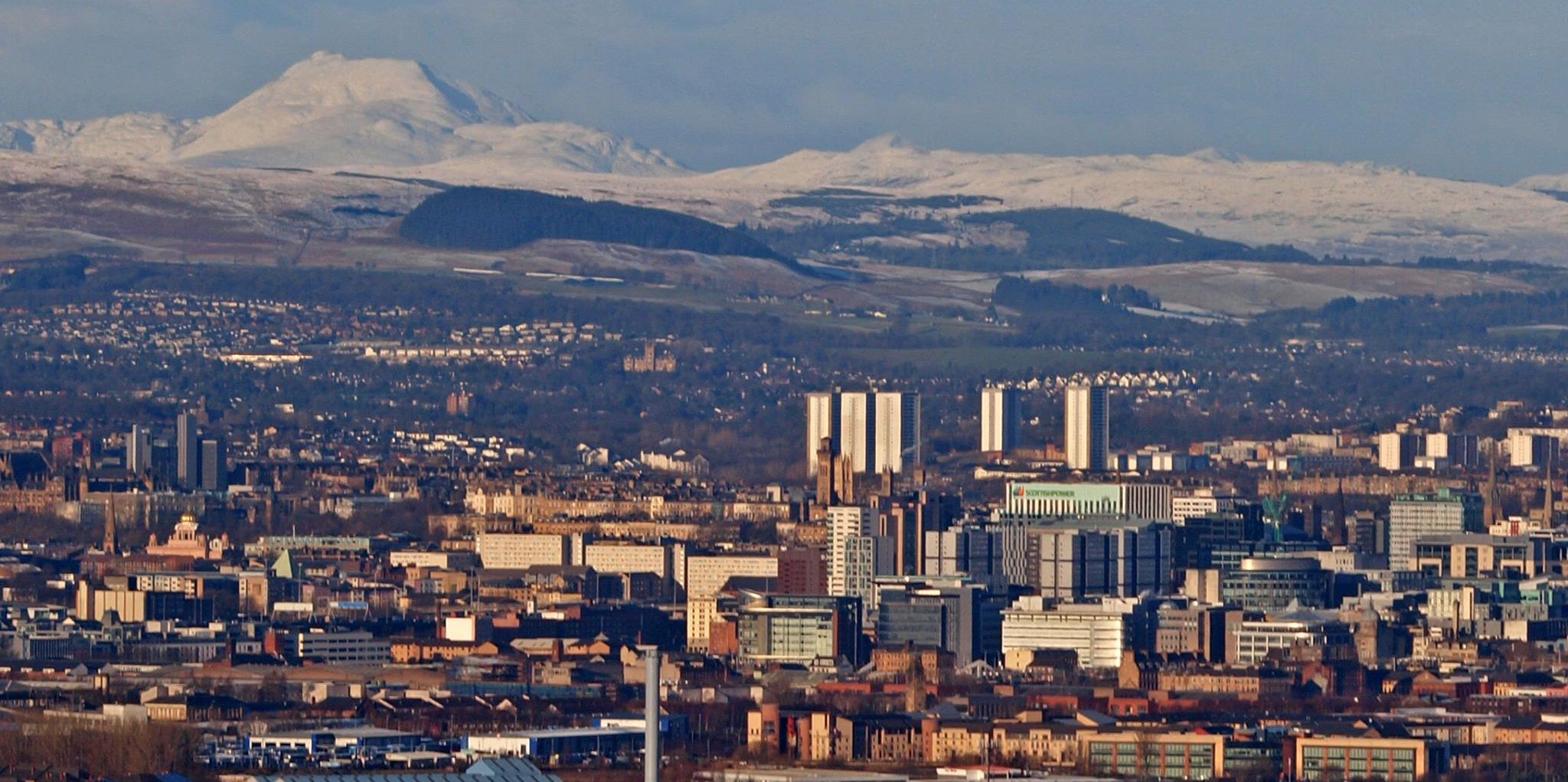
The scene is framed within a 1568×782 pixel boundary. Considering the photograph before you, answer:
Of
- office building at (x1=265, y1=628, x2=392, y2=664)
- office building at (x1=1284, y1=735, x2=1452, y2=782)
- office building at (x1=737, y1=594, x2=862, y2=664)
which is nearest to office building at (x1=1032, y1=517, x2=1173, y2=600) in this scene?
office building at (x1=737, y1=594, x2=862, y2=664)

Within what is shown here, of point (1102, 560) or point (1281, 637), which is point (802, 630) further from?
point (1102, 560)

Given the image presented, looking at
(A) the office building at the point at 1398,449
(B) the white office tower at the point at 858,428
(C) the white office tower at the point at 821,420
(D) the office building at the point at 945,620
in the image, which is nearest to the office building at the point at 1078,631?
(D) the office building at the point at 945,620

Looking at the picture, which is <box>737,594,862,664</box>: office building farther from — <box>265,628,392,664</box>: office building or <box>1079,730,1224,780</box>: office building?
<box>1079,730,1224,780</box>: office building

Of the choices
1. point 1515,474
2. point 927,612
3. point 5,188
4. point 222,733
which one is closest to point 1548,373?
point 1515,474

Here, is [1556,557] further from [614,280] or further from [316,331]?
[614,280]

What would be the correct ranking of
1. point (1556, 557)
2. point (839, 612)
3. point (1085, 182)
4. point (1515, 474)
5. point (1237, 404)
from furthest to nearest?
1. point (1085, 182)
2. point (1237, 404)
3. point (1515, 474)
4. point (1556, 557)
5. point (839, 612)

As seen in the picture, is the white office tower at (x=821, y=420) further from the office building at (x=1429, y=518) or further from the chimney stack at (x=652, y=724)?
the chimney stack at (x=652, y=724)
